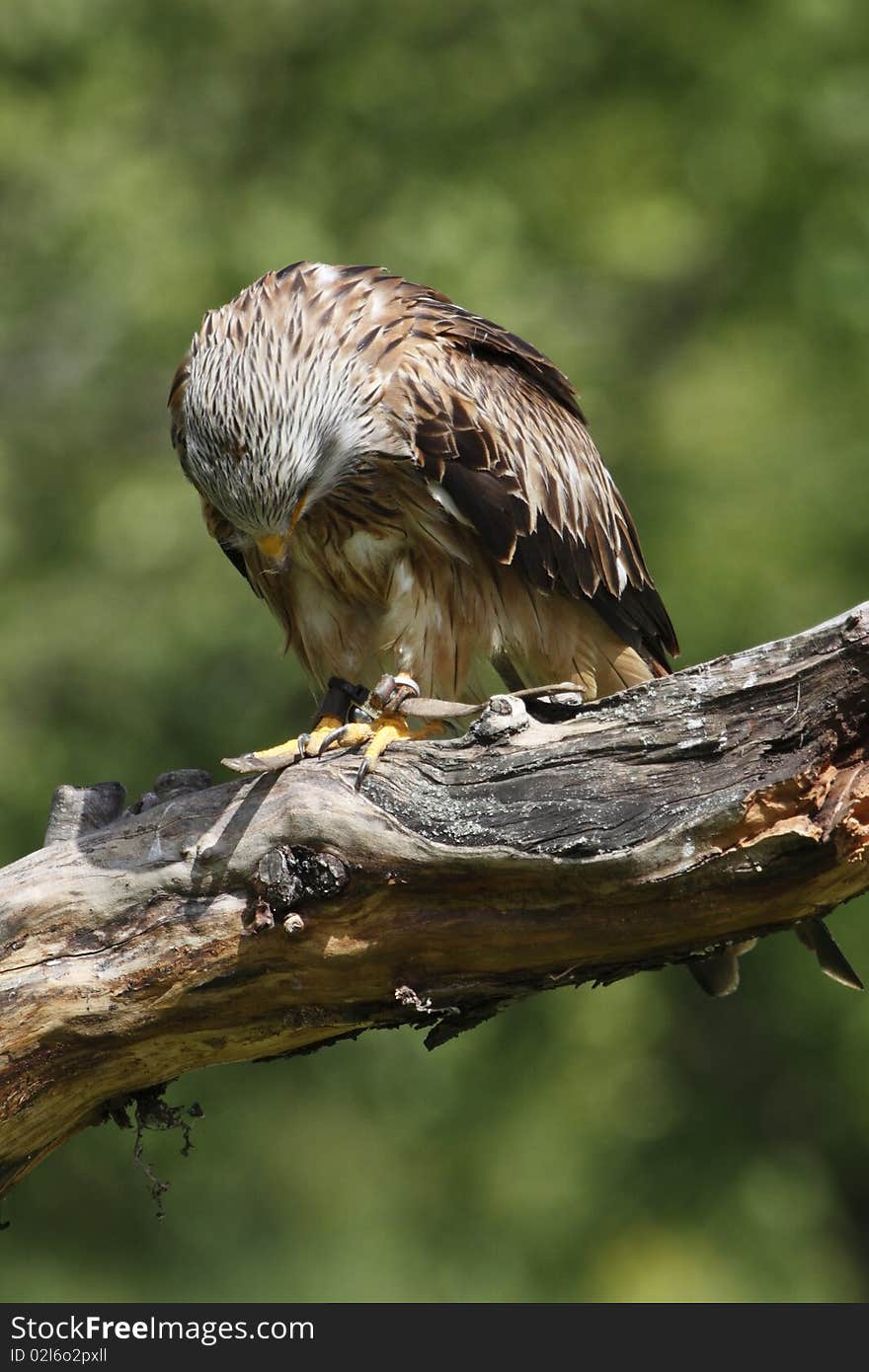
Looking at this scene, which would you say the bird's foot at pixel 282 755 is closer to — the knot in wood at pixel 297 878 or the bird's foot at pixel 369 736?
the bird's foot at pixel 369 736

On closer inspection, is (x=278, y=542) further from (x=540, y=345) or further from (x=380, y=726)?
(x=540, y=345)

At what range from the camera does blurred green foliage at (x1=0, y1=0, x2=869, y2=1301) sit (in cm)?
912

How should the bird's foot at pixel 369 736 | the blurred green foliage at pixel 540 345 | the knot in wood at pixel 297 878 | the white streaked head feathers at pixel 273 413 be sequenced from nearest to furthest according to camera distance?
1. the knot in wood at pixel 297 878
2. the bird's foot at pixel 369 736
3. the white streaked head feathers at pixel 273 413
4. the blurred green foliage at pixel 540 345

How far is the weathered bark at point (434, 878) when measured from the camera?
3662 millimetres

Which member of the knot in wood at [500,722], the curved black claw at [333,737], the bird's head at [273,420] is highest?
the bird's head at [273,420]

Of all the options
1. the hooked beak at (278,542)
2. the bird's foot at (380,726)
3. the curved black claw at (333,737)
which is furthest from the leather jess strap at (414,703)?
the hooked beak at (278,542)

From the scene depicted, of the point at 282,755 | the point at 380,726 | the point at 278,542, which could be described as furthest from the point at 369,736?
the point at 278,542

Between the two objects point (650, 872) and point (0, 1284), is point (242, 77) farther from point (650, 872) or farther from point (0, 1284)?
point (650, 872)

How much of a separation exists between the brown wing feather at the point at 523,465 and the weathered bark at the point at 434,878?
1220mm

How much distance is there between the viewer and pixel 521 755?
13.1 feet

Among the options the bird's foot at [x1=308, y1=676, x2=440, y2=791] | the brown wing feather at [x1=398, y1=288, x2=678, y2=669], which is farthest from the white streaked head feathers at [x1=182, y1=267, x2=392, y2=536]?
the bird's foot at [x1=308, y1=676, x2=440, y2=791]

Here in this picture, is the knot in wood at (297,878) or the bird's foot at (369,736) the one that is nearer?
the knot in wood at (297,878)
